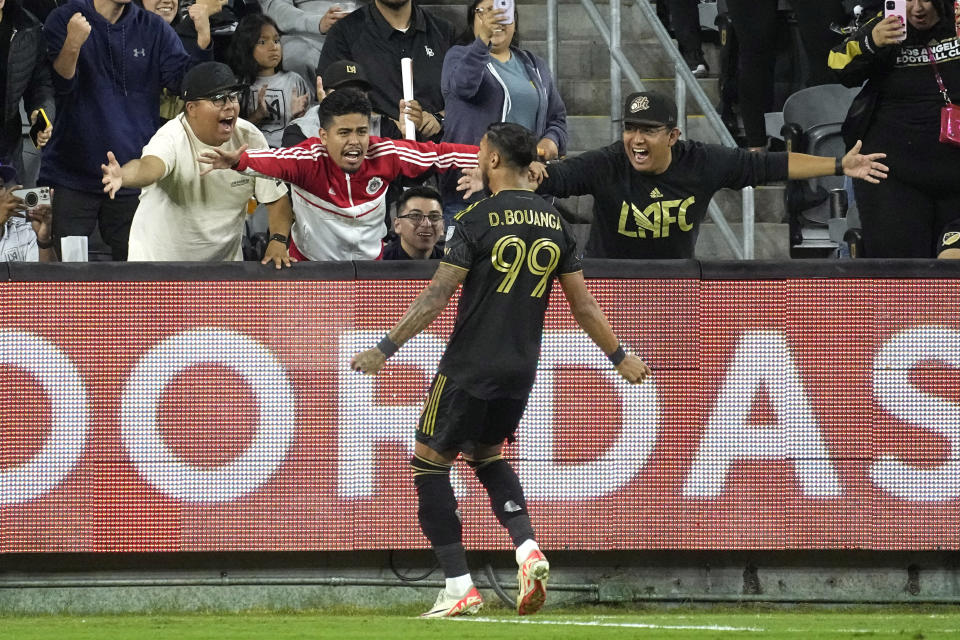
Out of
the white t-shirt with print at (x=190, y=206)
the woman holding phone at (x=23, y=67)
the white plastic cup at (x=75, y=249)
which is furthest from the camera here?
the woman holding phone at (x=23, y=67)

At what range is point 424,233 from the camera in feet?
29.2

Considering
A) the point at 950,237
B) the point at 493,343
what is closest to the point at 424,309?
the point at 493,343

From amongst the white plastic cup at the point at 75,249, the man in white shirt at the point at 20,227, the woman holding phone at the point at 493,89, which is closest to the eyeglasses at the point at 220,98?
the white plastic cup at the point at 75,249

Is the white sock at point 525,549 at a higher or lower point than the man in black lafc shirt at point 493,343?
lower

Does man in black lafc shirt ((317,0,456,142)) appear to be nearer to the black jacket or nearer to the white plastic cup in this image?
the black jacket

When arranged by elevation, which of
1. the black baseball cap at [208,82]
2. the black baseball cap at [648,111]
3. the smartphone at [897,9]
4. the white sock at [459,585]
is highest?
the smartphone at [897,9]

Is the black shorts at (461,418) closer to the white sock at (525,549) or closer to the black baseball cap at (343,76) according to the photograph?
the white sock at (525,549)

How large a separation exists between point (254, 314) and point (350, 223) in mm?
858

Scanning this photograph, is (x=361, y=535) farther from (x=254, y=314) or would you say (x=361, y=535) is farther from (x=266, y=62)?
(x=266, y=62)

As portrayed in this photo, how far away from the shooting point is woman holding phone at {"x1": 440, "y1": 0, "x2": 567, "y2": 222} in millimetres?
9031

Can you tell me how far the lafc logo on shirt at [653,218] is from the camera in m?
8.31

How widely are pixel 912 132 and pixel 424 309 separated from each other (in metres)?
3.34

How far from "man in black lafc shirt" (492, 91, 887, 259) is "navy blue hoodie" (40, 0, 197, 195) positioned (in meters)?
2.64

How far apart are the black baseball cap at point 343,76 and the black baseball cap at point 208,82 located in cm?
73
